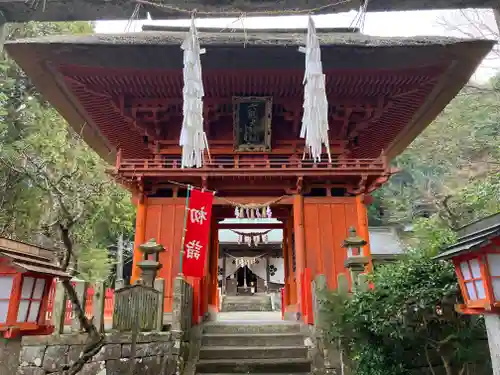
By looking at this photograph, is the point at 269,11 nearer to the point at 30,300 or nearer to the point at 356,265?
the point at 30,300

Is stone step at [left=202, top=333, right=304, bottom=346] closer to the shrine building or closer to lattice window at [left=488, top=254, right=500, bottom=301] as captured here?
the shrine building

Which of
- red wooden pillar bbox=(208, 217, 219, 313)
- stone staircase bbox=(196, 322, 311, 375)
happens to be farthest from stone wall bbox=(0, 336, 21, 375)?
red wooden pillar bbox=(208, 217, 219, 313)

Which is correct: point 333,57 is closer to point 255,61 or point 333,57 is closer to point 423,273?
point 255,61

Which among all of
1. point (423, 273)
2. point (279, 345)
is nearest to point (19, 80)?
point (279, 345)

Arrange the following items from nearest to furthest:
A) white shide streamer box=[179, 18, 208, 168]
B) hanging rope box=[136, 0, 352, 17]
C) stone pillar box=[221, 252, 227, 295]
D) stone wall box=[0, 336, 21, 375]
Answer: stone wall box=[0, 336, 21, 375] < hanging rope box=[136, 0, 352, 17] < white shide streamer box=[179, 18, 208, 168] < stone pillar box=[221, 252, 227, 295]

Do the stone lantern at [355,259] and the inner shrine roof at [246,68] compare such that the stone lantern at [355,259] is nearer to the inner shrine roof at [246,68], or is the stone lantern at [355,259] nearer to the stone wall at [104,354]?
the inner shrine roof at [246,68]

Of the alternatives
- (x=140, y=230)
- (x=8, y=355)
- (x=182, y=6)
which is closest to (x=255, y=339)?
(x=140, y=230)

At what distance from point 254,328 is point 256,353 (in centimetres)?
82

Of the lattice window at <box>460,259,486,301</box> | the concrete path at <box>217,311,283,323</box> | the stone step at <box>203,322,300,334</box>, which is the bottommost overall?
the stone step at <box>203,322,300,334</box>

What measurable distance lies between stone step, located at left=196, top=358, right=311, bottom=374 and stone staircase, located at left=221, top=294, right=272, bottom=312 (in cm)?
1393

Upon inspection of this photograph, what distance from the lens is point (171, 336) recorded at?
624cm

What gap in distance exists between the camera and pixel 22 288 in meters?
3.40

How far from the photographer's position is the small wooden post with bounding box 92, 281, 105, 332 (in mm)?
5936

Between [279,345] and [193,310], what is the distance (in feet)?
6.06
